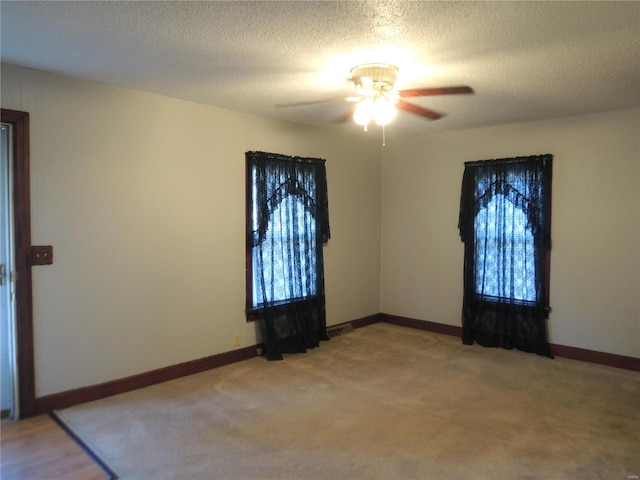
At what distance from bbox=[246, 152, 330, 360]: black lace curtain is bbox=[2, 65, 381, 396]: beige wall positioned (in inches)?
6.8

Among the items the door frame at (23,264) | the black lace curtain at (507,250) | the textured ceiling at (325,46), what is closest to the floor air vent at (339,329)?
the black lace curtain at (507,250)

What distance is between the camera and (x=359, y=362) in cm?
441

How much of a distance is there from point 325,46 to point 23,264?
249 cm

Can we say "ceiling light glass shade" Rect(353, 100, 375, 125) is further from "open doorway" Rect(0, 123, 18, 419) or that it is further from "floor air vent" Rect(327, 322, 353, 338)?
"floor air vent" Rect(327, 322, 353, 338)

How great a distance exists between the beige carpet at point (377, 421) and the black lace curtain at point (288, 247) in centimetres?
39

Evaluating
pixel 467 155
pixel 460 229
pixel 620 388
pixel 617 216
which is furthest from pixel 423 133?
pixel 620 388

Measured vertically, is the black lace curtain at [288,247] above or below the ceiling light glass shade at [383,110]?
below

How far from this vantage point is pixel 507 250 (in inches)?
A: 191

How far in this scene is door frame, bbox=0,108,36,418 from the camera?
3.07m

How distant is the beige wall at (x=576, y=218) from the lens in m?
4.22

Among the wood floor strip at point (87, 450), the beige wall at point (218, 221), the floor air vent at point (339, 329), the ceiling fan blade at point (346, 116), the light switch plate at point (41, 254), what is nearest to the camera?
the wood floor strip at point (87, 450)

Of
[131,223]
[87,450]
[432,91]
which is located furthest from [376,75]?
[87,450]

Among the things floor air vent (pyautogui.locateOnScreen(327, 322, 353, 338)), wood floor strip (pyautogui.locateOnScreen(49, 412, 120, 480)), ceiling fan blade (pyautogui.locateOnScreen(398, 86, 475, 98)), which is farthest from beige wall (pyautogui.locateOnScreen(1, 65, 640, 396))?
ceiling fan blade (pyautogui.locateOnScreen(398, 86, 475, 98))

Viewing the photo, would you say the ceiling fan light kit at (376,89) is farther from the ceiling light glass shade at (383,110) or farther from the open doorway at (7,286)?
the open doorway at (7,286)
